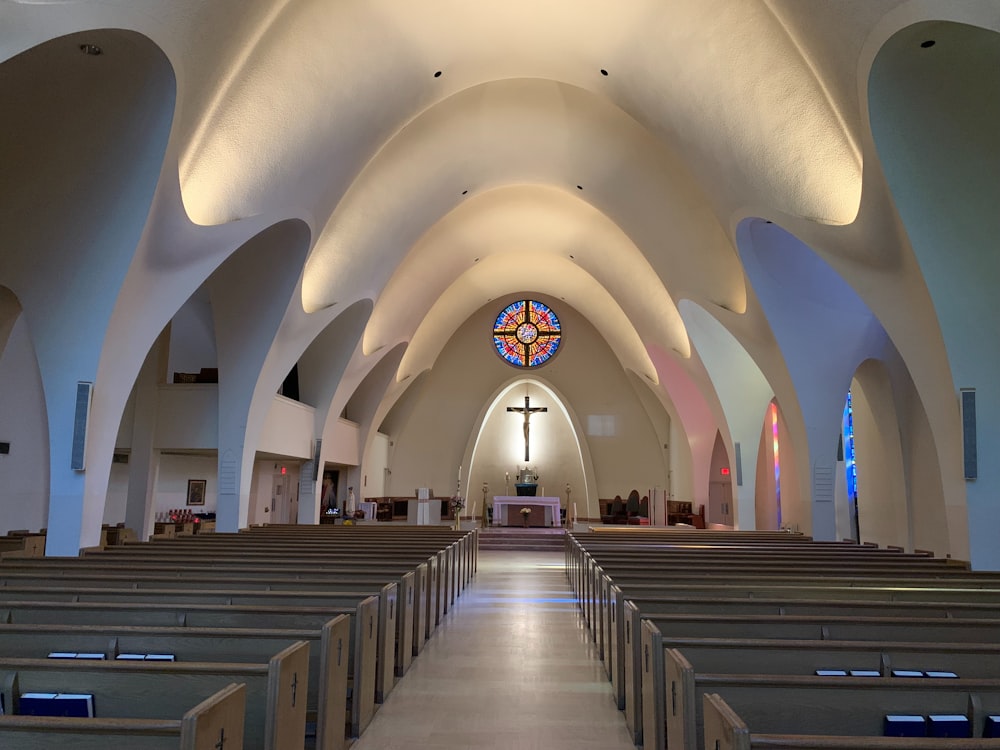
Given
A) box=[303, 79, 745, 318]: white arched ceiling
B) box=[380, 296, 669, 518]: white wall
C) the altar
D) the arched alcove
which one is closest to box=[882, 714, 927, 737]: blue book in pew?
box=[303, 79, 745, 318]: white arched ceiling

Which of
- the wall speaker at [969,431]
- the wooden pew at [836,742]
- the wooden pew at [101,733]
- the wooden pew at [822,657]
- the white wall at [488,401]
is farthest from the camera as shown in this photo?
the white wall at [488,401]

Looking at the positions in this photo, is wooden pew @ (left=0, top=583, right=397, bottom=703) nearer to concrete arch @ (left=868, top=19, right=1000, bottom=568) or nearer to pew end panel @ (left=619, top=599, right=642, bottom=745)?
pew end panel @ (left=619, top=599, right=642, bottom=745)

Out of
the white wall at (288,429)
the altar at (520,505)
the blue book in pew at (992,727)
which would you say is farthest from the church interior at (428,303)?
the altar at (520,505)

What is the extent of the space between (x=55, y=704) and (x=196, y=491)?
13021 mm

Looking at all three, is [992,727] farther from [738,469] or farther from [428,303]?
[428,303]

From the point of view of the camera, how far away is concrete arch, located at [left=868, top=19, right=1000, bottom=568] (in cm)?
538

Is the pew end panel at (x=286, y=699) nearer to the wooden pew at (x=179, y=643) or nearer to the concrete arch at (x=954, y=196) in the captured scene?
the wooden pew at (x=179, y=643)

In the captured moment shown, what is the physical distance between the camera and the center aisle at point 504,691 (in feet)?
12.4

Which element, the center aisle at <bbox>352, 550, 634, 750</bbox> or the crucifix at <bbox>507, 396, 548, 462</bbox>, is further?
the crucifix at <bbox>507, 396, 548, 462</bbox>

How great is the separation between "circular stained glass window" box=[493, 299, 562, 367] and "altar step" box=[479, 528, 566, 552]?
6.47 metres

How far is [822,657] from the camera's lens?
9.96ft

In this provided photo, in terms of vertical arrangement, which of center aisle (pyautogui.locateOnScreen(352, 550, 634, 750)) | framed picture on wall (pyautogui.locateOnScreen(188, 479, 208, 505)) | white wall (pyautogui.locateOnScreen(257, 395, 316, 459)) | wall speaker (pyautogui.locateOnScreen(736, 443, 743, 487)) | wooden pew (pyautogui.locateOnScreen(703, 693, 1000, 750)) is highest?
white wall (pyautogui.locateOnScreen(257, 395, 316, 459))

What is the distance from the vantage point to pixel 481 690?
468 centimetres

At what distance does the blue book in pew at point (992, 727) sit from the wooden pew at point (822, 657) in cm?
53
